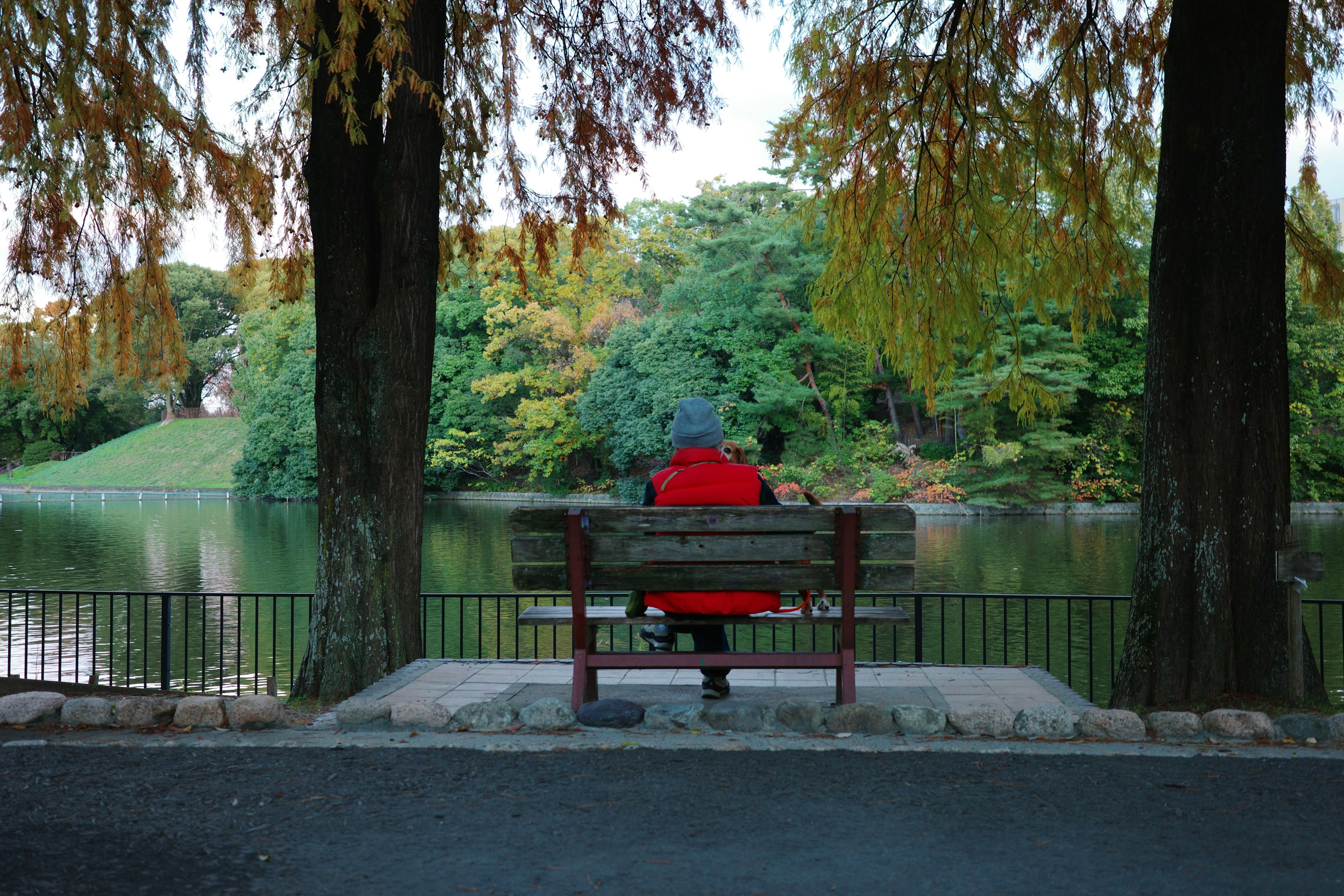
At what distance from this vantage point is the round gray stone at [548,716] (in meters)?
4.43

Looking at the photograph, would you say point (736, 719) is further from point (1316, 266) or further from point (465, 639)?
point (465, 639)

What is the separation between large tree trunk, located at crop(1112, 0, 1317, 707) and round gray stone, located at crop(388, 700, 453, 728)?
3.28 metres

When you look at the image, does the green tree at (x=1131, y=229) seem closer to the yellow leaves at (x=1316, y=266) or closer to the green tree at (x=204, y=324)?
the yellow leaves at (x=1316, y=266)

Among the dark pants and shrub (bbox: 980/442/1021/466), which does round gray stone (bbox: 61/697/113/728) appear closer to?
the dark pants

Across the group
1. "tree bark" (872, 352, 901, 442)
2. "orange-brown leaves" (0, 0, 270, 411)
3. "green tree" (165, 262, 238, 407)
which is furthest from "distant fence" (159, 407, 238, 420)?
"orange-brown leaves" (0, 0, 270, 411)

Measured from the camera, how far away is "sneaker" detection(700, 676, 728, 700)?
198 inches

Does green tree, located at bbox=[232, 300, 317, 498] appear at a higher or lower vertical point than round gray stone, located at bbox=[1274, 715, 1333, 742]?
higher

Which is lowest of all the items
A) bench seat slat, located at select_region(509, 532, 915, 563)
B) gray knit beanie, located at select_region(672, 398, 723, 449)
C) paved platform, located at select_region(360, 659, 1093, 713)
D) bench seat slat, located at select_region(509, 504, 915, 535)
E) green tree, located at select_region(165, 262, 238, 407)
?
paved platform, located at select_region(360, 659, 1093, 713)

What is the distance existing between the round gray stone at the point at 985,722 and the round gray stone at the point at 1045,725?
4 cm

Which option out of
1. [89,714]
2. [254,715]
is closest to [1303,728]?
[254,715]

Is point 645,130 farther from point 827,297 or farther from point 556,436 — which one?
point 556,436

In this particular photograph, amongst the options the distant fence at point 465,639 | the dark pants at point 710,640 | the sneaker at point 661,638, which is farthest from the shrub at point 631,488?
the dark pants at point 710,640

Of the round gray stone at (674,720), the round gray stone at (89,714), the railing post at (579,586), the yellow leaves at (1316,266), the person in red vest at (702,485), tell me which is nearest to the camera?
the round gray stone at (674,720)

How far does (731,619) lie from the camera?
186 inches
